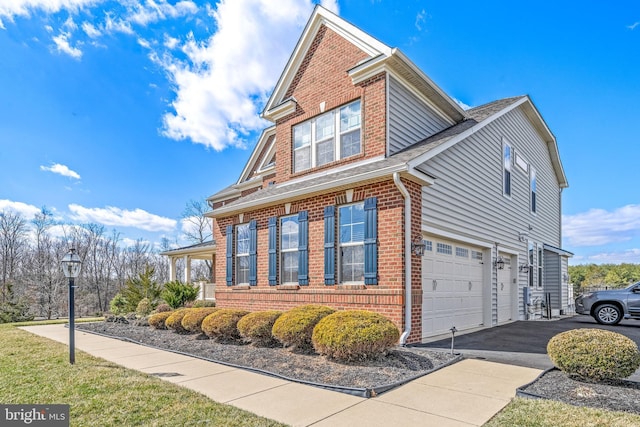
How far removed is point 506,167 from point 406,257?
A: 7710 millimetres

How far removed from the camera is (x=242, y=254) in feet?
37.9

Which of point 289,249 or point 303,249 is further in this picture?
point 289,249

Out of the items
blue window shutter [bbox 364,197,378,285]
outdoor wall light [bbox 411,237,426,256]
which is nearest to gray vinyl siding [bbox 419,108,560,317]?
outdoor wall light [bbox 411,237,426,256]

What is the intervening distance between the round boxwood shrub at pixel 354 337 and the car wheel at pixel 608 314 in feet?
32.5

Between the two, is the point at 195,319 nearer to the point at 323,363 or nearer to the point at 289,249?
the point at 289,249

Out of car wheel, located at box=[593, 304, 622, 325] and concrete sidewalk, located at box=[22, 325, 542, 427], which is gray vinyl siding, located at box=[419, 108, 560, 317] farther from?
concrete sidewalk, located at box=[22, 325, 542, 427]

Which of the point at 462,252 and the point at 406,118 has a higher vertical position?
the point at 406,118

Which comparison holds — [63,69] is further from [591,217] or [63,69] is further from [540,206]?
[591,217]

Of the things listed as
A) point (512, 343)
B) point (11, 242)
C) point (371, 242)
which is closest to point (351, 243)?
point (371, 242)

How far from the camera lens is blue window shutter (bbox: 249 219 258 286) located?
1077 centimetres

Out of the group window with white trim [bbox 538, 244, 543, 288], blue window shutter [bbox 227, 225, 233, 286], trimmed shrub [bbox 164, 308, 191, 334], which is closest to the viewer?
trimmed shrub [bbox 164, 308, 191, 334]

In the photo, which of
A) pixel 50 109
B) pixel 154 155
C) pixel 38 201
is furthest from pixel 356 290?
pixel 38 201

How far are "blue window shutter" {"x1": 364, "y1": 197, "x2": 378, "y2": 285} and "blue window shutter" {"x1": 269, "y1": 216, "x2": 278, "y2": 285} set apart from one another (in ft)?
9.91

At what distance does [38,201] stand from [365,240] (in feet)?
105
